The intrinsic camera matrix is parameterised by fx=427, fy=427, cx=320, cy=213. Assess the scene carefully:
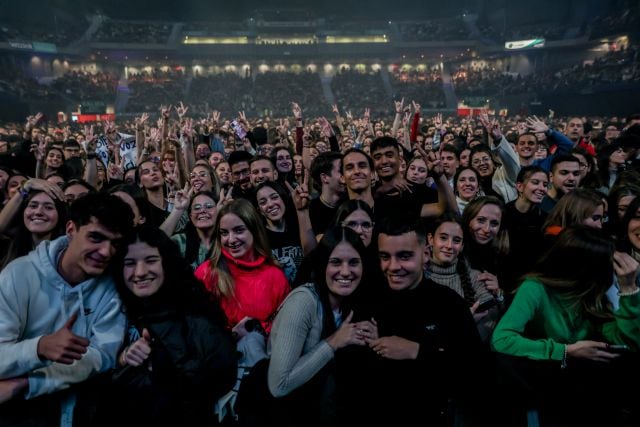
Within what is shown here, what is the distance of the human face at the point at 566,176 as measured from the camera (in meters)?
4.86

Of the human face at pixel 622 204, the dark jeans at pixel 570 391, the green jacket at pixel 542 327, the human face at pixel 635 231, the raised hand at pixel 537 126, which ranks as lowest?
the dark jeans at pixel 570 391

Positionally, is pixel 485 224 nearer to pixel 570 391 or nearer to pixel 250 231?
pixel 570 391

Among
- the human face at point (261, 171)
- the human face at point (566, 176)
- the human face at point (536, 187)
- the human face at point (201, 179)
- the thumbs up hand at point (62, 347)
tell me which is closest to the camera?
the thumbs up hand at point (62, 347)

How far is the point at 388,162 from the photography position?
15.9 ft

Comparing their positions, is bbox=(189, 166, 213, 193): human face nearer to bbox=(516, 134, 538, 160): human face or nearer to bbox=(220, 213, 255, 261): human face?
bbox=(220, 213, 255, 261): human face

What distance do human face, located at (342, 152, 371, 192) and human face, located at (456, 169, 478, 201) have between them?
1535 millimetres

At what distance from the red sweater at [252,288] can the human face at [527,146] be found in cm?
516

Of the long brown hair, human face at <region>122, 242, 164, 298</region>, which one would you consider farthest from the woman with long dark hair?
the long brown hair

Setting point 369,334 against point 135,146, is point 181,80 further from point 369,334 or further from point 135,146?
point 369,334

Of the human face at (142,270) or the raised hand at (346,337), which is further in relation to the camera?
the human face at (142,270)

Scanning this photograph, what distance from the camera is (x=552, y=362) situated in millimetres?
2395

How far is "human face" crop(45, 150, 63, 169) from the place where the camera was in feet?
21.5

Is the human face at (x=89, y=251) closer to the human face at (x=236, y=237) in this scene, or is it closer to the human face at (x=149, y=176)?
the human face at (x=236, y=237)

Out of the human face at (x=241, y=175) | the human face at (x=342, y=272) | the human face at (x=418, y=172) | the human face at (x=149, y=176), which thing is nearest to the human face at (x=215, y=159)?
the human face at (x=241, y=175)
